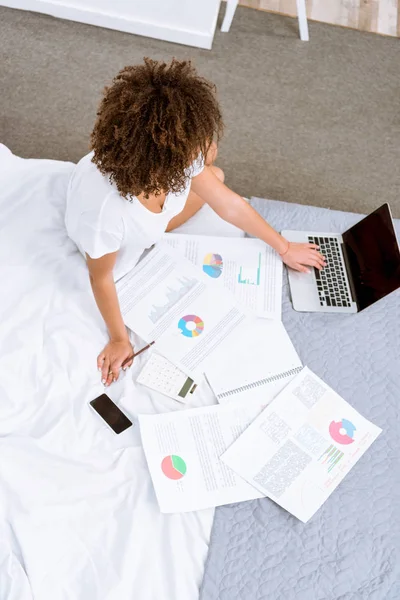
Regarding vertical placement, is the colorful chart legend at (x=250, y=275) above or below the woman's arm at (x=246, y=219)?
below

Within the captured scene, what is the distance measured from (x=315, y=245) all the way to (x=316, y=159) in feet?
2.11

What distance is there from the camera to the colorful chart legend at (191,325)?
139 cm

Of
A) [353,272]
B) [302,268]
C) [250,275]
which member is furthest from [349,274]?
[250,275]

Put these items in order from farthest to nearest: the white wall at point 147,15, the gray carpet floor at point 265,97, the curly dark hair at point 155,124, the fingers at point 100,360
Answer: the white wall at point 147,15 → the gray carpet floor at point 265,97 → the fingers at point 100,360 → the curly dark hair at point 155,124

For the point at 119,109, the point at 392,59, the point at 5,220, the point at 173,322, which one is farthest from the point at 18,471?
the point at 392,59

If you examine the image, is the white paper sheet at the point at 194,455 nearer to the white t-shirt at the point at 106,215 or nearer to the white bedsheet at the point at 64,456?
the white bedsheet at the point at 64,456

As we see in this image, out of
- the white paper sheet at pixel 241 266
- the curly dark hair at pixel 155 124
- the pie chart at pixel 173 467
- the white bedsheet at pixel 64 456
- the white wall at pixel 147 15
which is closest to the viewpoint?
the curly dark hair at pixel 155 124

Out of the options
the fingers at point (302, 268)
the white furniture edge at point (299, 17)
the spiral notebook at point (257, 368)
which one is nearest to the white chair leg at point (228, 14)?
the white furniture edge at point (299, 17)

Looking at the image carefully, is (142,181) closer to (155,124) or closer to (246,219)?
(155,124)

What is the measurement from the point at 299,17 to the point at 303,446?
5.56ft

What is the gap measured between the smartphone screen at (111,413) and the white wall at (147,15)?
1520 mm

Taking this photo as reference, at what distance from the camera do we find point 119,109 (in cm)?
97

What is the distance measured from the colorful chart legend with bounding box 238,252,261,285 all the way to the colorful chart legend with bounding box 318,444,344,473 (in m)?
0.44

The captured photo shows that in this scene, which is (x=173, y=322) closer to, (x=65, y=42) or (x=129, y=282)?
(x=129, y=282)
